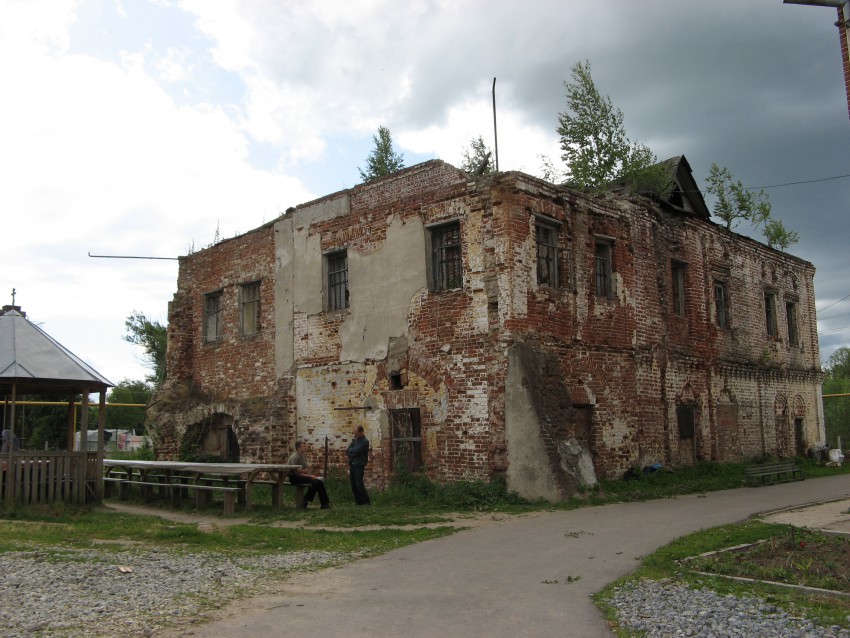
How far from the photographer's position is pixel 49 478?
13.5 m

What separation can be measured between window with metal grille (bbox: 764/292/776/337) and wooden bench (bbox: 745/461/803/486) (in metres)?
5.80

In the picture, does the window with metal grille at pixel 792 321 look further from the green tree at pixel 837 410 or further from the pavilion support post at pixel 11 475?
the pavilion support post at pixel 11 475

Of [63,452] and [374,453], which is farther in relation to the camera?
[374,453]

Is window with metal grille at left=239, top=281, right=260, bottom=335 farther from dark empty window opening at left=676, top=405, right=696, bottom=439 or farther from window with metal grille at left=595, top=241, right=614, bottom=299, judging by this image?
dark empty window opening at left=676, top=405, right=696, bottom=439

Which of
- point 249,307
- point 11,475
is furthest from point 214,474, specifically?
point 249,307

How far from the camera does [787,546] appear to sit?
8.35 m

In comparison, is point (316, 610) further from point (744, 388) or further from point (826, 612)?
point (744, 388)

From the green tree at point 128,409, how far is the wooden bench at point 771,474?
43.8 m

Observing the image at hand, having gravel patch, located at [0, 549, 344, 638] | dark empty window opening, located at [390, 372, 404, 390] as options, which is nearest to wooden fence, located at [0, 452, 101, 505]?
gravel patch, located at [0, 549, 344, 638]

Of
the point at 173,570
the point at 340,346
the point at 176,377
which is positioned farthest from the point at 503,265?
the point at 176,377

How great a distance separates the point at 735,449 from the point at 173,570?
16626 millimetres

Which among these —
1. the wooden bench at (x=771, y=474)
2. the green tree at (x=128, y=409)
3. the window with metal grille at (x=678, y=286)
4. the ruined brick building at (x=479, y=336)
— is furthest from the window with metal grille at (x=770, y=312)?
the green tree at (x=128, y=409)

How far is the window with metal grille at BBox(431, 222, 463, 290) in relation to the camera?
15.4 metres

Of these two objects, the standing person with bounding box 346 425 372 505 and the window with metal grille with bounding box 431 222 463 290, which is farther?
the window with metal grille with bounding box 431 222 463 290
